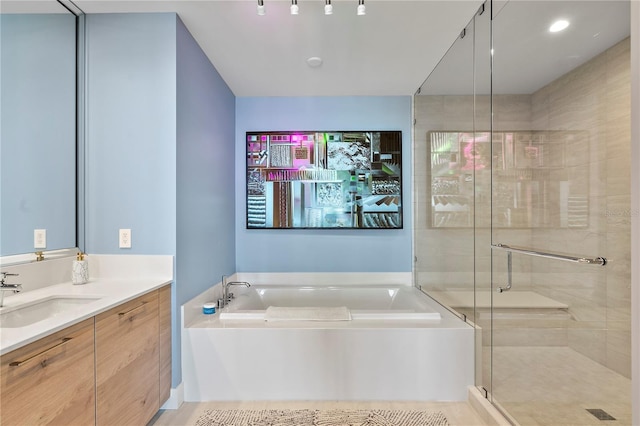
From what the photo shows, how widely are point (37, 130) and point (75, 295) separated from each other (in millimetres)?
976

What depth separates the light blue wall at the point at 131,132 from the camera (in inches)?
77.9

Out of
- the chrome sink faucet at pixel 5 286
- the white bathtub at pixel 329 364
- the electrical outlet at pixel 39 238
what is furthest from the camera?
the white bathtub at pixel 329 364

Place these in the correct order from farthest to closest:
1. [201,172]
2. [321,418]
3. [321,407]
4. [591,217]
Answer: [201,172] → [321,407] → [321,418] → [591,217]

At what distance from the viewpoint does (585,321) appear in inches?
47.6

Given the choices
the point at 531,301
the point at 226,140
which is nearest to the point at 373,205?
the point at 226,140

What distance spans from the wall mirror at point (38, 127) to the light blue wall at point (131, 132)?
0.10 meters

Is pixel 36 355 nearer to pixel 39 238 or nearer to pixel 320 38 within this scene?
pixel 39 238

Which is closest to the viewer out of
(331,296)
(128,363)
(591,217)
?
(591,217)

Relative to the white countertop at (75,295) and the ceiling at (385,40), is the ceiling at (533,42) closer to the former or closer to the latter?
the ceiling at (385,40)

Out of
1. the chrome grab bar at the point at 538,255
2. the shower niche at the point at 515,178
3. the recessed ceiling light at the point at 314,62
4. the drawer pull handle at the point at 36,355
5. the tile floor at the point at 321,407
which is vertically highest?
the recessed ceiling light at the point at 314,62

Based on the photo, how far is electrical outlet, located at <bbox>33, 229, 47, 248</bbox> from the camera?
Result: 1.77m

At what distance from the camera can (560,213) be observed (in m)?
1.33

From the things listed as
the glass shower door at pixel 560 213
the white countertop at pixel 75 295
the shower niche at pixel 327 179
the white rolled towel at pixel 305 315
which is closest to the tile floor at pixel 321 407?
the glass shower door at pixel 560 213

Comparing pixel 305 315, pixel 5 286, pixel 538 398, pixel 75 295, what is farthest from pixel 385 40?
pixel 5 286
